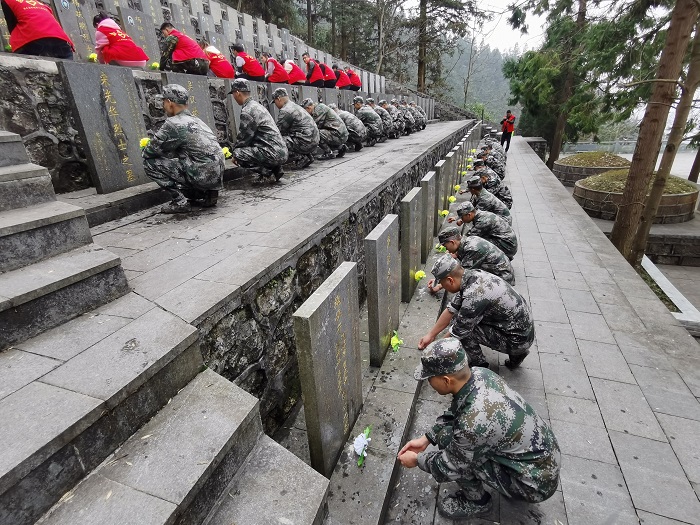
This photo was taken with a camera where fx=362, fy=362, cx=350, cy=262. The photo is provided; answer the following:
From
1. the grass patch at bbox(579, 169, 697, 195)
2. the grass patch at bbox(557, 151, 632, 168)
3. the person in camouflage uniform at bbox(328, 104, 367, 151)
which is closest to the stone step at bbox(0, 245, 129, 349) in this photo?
the person in camouflage uniform at bbox(328, 104, 367, 151)

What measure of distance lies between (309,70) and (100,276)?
37.0ft

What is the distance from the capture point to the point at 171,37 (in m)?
5.60

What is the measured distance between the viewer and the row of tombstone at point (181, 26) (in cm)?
673

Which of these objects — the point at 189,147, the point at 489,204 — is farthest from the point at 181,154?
the point at 489,204

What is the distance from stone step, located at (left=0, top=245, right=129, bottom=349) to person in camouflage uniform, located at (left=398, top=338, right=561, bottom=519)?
82.6 inches

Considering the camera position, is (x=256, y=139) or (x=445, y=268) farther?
(x=256, y=139)

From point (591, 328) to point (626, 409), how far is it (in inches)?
52.3

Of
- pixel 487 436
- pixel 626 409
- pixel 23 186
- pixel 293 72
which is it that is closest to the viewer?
pixel 487 436

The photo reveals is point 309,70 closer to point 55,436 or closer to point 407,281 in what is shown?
point 407,281

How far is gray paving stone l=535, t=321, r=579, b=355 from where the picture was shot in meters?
3.90

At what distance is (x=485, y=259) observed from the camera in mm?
4070

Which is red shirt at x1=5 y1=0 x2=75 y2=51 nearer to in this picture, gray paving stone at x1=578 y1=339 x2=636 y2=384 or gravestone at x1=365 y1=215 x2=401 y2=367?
gravestone at x1=365 y1=215 x2=401 y2=367

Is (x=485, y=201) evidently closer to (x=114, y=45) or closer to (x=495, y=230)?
(x=495, y=230)

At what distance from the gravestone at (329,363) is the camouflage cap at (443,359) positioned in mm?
624
